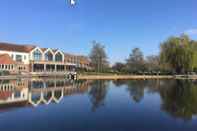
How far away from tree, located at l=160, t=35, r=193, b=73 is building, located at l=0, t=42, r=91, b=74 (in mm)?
23494

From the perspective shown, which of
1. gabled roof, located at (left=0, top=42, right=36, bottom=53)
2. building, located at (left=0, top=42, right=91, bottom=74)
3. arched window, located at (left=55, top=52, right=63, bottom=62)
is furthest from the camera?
arched window, located at (left=55, top=52, right=63, bottom=62)

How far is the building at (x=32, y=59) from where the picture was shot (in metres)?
58.8

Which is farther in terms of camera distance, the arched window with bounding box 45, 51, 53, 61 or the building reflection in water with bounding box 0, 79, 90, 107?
the arched window with bounding box 45, 51, 53, 61

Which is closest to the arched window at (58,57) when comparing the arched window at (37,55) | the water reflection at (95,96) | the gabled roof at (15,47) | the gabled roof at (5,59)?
the arched window at (37,55)

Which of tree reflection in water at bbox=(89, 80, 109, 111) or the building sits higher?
the building

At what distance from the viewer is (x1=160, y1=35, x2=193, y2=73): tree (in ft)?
203

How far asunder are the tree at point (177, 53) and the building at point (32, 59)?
23494 millimetres

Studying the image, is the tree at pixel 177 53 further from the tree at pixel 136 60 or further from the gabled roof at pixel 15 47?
the gabled roof at pixel 15 47

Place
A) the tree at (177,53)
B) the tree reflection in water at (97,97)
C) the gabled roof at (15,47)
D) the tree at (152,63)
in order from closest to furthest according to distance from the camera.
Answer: the tree reflection in water at (97,97)
the tree at (177,53)
the gabled roof at (15,47)
the tree at (152,63)

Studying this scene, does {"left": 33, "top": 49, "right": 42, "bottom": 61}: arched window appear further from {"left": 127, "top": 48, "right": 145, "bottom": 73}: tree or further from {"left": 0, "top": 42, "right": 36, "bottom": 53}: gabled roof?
{"left": 127, "top": 48, "right": 145, "bottom": 73}: tree

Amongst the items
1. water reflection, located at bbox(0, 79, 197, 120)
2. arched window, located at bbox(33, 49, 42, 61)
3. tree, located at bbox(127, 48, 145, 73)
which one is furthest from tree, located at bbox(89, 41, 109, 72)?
water reflection, located at bbox(0, 79, 197, 120)

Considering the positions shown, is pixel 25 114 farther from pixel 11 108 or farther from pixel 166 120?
pixel 166 120

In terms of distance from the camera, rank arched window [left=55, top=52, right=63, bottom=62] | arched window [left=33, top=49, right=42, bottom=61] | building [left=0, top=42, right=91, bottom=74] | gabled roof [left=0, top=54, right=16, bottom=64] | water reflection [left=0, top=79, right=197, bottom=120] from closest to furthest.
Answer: water reflection [left=0, top=79, right=197, bottom=120]
gabled roof [left=0, top=54, right=16, bottom=64]
building [left=0, top=42, right=91, bottom=74]
arched window [left=33, top=49, right=42, bottom=61]
arched window [left=55, top=52, right=63, bottom=62]

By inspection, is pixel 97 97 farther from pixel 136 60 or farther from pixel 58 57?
pixel 136 60
